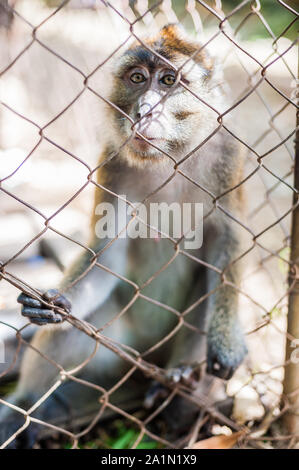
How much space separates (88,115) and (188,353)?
396 cm

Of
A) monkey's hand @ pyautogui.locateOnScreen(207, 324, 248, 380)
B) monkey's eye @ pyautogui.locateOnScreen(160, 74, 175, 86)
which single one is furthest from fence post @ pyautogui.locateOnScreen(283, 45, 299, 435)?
monkey's eye @ pyautogui.locateOnScreen(160, 74, 175, 86)

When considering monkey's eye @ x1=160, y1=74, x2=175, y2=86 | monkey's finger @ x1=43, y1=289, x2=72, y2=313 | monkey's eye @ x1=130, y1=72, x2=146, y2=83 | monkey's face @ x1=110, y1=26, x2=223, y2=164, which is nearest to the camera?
monkey's finger @ x1=43, y1=289, x2=72, y2=313

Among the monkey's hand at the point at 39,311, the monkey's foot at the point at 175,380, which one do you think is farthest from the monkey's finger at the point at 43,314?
the monkey's foot at the point at 175,380

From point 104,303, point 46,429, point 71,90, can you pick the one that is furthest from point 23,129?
point 46,429

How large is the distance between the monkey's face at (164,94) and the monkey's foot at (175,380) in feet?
3.74

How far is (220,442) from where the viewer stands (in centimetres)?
257

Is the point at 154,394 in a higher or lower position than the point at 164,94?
lower

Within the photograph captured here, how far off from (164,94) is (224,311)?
1.22 m

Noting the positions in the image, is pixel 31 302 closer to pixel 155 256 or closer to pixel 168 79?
pixel 155 256

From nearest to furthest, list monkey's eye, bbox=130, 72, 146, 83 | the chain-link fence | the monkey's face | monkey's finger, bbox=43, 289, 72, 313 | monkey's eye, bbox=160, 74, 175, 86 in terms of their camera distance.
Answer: monkey's finger, bbox=43, 289, 72, 313 → the chain-link fence → the monkey's face → monkey's eye, bbox=160, 74, 175, 86 → monkey's eye, bbox=130, 72, 146, 83

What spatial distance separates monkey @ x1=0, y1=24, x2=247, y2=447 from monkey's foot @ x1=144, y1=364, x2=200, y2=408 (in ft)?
0.04

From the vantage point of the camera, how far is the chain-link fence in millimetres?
2098

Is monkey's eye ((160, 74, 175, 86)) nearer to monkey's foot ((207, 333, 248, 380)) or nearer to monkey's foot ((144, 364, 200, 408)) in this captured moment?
monkey's foot ((207, 333, 248, 380))

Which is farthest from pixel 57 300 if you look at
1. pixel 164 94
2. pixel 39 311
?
pixel 164 94
